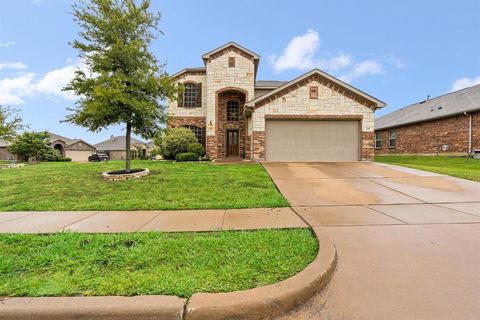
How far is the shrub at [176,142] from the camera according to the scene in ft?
61.3

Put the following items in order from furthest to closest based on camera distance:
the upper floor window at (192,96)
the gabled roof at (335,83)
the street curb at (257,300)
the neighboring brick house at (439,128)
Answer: the upper floor window at (192,96)
the neighboring brick house at (439,128)
the gabled roof at (335,83)
the street curb at (257,300)

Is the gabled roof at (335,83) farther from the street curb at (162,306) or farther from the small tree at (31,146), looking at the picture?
the small tree at (31,146)

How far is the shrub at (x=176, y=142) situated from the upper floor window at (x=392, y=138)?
19.2 meters

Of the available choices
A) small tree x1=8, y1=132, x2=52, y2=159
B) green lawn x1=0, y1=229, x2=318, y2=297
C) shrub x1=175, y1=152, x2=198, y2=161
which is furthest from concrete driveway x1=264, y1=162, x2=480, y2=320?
small tree x1=8, y1=132, x2=52, y2=159

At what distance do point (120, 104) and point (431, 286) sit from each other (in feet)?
35.9

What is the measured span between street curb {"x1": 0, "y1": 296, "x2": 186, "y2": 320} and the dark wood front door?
18.7 metres

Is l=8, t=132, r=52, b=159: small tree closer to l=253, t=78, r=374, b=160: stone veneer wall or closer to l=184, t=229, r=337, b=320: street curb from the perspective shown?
l=253, t=78, r=374, b=160: stone veneer wall

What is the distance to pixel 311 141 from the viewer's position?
50.1 feet

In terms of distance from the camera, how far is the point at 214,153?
19.8 metres

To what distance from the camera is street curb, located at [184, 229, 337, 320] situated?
224 centimetres

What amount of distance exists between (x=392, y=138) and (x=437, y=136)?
4.70m

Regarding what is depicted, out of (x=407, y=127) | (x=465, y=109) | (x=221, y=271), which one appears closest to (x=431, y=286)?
(x=221, y=271)

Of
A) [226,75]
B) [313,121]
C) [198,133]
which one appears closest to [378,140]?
[313,121]

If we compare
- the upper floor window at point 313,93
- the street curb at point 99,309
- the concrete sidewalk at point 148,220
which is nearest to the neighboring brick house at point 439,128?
the upper floor window at point 313,93
